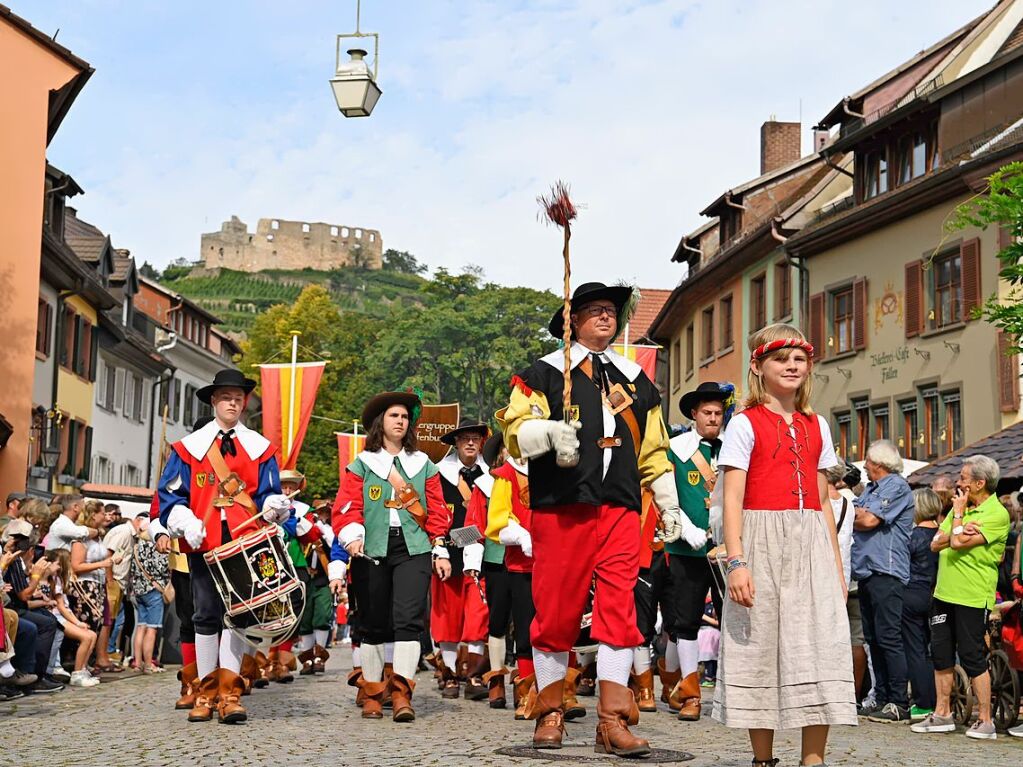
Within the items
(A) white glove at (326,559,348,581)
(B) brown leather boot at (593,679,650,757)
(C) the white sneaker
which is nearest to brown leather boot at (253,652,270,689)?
(C) the white sneaker

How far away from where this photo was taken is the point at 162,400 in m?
56.9

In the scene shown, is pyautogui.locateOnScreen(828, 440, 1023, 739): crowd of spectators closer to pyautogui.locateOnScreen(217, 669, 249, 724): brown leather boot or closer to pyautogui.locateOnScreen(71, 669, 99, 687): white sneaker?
pyautogui.locateOnScreen(217, 669, 249, 724): brown leather boot

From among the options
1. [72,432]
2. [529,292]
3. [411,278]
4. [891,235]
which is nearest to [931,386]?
[891,235]

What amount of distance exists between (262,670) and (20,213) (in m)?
20.3

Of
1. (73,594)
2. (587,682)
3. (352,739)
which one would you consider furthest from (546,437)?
(73,594)

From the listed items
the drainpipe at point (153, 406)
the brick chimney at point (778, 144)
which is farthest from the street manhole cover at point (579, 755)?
the drainpipe at point (153, 406)

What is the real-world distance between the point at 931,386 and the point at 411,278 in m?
132

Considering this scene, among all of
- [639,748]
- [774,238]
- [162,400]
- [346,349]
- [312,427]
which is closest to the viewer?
[639,748]

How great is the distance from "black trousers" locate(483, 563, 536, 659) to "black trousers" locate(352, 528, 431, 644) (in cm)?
79

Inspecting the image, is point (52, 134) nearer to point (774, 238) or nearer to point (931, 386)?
point (774, 238)

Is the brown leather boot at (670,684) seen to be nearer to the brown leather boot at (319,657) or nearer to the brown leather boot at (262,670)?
the brown leather boot at (262,670)

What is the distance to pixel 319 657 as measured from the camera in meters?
16.6

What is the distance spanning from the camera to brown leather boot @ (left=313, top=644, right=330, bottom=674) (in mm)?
16375

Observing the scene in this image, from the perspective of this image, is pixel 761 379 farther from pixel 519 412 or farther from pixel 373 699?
pixel 373 699
